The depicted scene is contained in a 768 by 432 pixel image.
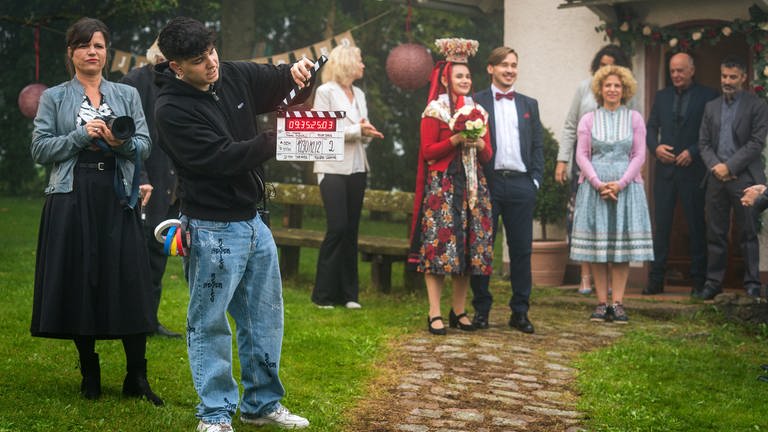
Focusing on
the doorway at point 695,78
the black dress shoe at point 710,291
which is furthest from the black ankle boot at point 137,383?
the doorway at point 695,78

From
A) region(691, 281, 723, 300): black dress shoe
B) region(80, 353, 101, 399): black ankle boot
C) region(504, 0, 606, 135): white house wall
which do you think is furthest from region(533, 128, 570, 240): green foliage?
region(80, 353, 101, 399): black ankle boot

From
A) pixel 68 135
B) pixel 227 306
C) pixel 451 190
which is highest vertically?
pixel 68 135

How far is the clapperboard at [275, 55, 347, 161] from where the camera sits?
15.5ft

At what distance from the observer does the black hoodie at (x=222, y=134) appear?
15.4 ft

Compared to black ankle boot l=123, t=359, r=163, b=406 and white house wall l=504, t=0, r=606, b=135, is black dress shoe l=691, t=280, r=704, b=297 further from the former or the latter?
black ankle boot l=123, t=359, r=163, b=406

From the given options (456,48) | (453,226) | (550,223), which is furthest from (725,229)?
(456,48)

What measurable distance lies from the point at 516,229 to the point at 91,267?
384cm

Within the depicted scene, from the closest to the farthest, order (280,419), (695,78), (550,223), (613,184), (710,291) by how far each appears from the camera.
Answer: (280,419)
(613,184)
(710,291)
(695,78)
(550,223)

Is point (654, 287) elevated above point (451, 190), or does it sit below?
below

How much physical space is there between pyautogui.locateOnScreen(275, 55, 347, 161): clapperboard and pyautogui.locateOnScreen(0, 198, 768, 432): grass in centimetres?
141

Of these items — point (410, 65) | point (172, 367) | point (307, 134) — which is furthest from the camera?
point (410, 65)

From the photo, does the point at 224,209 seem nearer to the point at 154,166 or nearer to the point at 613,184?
the point at 154,166

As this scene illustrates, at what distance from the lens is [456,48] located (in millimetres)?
8016

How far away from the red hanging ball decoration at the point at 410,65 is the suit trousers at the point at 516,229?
4.77 metres
